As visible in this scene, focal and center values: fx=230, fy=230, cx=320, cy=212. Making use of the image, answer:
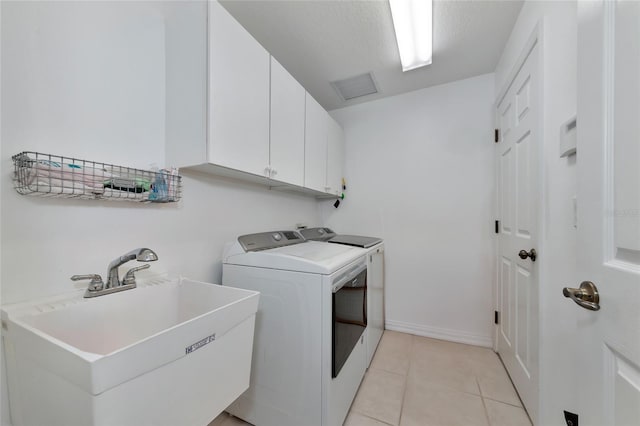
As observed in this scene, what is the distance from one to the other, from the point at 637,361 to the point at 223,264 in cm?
160

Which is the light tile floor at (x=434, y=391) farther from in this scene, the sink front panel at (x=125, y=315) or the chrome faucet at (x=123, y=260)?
the chrome faucet at (x=123, y=260)

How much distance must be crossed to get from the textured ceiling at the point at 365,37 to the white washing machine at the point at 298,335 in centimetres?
153

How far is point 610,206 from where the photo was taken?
58 centimetres

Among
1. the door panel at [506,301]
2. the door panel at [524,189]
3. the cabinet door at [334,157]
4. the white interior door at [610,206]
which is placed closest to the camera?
the white interior door at [610,206]

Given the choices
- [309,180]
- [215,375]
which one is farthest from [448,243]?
[215,375]

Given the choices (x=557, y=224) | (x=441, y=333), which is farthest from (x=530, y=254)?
(x=441, y=333)

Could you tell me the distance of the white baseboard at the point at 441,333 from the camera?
216 centimetres

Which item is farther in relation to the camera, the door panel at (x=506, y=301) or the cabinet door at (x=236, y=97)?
the door panel at (x=506, y=301)

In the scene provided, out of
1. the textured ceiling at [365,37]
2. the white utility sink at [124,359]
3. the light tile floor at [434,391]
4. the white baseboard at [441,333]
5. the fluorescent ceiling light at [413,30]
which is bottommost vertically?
the light tile floor at [434,391]

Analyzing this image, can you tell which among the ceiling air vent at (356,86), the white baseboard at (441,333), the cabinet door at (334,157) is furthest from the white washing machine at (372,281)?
the ceiling air vent at (356,86)

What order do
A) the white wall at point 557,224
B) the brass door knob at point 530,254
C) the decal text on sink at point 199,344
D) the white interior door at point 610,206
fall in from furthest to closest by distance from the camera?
the brass door knob at point 530,254 → the white wall at point 557,224 → the decal text on sink at point 199,344 → the white interior door at point 610,206

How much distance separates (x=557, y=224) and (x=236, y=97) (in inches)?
70.3

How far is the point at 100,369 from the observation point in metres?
0.50

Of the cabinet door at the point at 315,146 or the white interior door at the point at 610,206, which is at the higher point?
the cabinet door at the point at 315,146
